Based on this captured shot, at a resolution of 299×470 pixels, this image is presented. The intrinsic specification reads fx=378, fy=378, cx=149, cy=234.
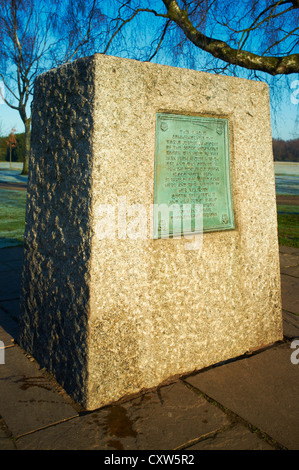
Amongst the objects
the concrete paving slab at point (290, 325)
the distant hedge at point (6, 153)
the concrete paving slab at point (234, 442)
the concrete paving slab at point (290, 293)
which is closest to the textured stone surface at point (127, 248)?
the concrete paving slab at point (290, 325)

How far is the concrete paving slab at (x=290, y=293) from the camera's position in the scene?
3.19m

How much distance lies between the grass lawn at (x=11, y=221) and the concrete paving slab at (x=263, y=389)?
4018 millimetres

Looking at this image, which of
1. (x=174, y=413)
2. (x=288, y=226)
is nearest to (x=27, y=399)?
(x=174, y=413)

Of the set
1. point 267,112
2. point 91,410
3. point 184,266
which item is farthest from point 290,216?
point 91,410

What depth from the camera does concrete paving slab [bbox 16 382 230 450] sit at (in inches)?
62.0

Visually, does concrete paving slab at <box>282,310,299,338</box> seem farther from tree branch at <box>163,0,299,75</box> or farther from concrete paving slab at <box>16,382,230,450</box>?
tree branch at <box>163,0,299,75</box>

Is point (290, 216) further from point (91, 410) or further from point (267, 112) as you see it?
point (91, 410)

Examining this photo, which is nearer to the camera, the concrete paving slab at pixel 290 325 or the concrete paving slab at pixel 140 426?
the concrete paving slab at pixel 140 426

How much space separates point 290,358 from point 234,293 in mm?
547

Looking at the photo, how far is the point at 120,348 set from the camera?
6.31 ft

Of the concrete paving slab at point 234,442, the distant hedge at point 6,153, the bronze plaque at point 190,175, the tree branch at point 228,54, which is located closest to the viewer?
the concrete paving slab at point 234,442
